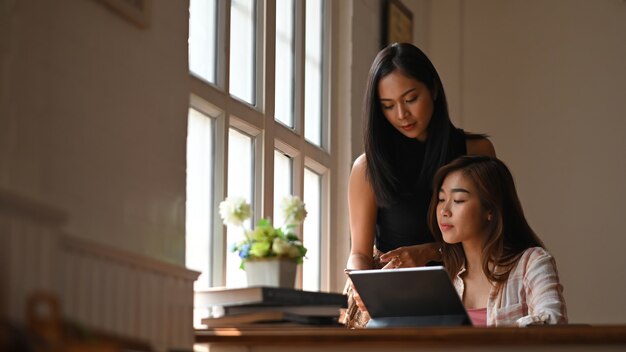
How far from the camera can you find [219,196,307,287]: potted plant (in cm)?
256

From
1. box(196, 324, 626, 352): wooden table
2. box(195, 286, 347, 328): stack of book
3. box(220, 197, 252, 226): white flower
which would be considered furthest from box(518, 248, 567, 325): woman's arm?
box(220, 197, 252, 226): white flower

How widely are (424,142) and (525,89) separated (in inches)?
86.6

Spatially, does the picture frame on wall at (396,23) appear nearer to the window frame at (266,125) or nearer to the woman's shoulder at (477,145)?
the window frame at (266,125)

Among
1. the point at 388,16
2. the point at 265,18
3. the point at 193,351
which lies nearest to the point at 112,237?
the point at 193,351

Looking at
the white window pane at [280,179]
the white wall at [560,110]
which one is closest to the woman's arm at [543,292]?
the white window pane at [280,179]

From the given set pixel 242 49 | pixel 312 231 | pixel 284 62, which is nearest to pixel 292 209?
pixel 242 49

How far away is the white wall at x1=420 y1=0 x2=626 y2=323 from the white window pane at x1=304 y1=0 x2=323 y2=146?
139 cm

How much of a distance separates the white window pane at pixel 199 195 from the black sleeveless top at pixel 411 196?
0.56m

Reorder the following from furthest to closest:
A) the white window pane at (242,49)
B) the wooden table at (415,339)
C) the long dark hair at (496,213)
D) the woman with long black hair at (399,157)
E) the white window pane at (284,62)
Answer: the white window pane at (284,62) → the white window pane at (242,49) → the woman with long black hair at (399,157) → the long dark hair at (496,213) → the wooden table at (415,339)

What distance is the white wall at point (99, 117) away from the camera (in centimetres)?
191

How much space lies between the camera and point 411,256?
3.25 m

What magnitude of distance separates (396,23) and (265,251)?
2.60 metres

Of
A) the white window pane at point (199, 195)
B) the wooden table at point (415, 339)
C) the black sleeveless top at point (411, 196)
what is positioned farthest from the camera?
the black sleeveless top at point (411, 196)

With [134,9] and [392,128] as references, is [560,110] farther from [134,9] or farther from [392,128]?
[134,9]
